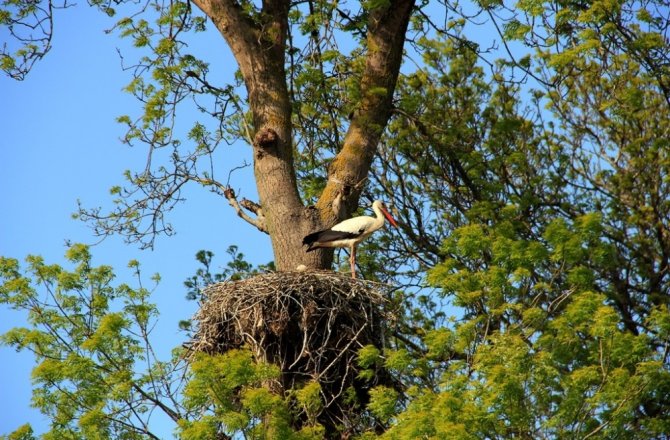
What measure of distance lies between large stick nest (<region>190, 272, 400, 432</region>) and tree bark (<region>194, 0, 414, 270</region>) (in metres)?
0.95

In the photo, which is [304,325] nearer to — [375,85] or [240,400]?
[240,400]

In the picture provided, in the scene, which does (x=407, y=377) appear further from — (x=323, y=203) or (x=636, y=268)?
(x=636, y=268)

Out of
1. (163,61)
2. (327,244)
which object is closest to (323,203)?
(327,244)

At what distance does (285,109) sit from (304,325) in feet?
10.2

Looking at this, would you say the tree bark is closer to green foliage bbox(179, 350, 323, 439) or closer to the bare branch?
the bare branch

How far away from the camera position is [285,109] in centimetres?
1274

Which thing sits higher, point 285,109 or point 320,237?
point 285,109

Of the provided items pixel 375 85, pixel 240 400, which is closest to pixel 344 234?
pixel 375 85

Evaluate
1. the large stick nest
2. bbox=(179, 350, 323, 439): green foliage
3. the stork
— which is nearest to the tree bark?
Result: the stork

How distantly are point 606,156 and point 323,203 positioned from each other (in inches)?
324

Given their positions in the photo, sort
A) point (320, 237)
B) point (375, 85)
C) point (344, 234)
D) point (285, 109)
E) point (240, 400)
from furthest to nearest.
A: point (375, 85) → point (285, 109) → point (344, 234) → point (320, 237) → point (240, 400)

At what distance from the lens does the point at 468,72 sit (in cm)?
1838

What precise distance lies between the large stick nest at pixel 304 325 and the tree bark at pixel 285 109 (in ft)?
3.11

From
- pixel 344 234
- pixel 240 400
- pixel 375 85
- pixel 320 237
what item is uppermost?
pixel 375 85
